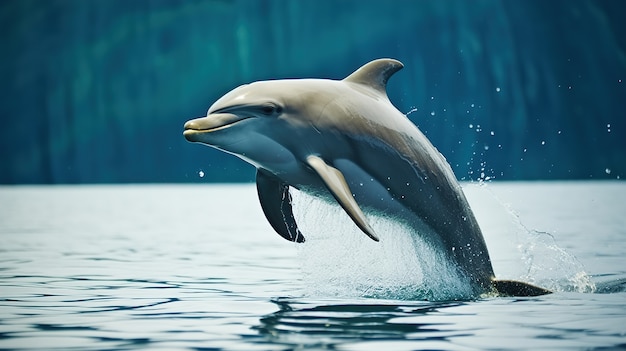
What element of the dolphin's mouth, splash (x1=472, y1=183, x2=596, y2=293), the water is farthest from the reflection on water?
splash (x1=472, y1=183, x2=596, y2=293)

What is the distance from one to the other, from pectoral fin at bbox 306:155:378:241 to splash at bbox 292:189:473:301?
94cm

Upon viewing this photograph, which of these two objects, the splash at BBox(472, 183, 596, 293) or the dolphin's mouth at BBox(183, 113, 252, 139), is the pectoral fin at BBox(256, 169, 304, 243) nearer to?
the dolphin's mouth at BBox(183, 113, 252, 139)

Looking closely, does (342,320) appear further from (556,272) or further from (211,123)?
(556,272)

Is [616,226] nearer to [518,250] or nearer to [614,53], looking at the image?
[518,250]

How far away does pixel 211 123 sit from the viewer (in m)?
8.52

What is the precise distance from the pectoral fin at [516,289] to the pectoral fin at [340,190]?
7.07ft

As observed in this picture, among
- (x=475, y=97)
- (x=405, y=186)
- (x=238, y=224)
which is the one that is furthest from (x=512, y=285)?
(x=475, y=97)

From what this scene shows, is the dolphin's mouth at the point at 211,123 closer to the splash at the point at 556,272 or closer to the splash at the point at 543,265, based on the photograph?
the splash at the point at 543,265

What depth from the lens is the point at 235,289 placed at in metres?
10.6

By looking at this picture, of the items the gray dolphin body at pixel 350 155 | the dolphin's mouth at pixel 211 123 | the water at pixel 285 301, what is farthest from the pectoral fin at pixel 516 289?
the dolphin's mouth at pixel 211 123

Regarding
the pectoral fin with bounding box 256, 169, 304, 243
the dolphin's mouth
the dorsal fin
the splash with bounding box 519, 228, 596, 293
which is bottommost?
the splash with bounding box 519, 228, 596, 293

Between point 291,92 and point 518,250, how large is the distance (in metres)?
9.43

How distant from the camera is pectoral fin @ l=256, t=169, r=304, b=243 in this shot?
9.45 metres

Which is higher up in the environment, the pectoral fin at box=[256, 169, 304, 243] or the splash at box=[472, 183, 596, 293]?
the pectoral fin at box=[256, 169, 304, 243]
